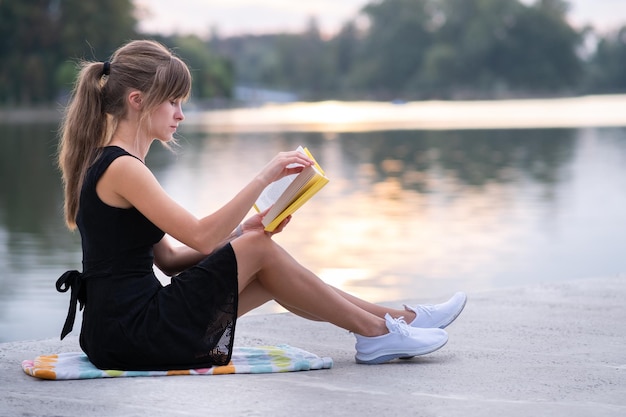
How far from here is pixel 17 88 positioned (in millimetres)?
66000

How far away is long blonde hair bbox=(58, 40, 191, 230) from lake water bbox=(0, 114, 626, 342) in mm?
2228

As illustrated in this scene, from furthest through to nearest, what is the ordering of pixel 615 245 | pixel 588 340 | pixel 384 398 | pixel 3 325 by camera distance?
pixel 615 245, pixel 3 325, pixel 588 340, pixel 384 398

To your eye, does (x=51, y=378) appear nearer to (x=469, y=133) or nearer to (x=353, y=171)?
(x=353, y=171)

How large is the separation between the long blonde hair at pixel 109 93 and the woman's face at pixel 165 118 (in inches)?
0.8

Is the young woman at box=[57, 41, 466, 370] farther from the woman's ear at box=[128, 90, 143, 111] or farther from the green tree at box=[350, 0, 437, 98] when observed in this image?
the green tree at box=[350, 0, 437, 98]

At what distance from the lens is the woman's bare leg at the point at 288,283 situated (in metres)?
3.25

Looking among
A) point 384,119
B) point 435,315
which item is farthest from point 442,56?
point 435,315

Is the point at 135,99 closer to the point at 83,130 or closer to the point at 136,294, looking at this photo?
the point at 83,130

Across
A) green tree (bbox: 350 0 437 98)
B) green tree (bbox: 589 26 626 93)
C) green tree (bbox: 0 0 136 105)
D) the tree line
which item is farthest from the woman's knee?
green tree (bbox: 589 26 626 93)

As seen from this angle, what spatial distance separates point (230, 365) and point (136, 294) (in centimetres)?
41

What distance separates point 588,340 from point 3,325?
341 cm

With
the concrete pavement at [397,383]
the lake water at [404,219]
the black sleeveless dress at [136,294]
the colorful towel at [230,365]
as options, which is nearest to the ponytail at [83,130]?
the black sleeveless dress at [136,294]

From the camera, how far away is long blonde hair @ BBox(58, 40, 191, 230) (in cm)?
324

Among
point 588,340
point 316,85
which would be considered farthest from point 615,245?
point 316,85
